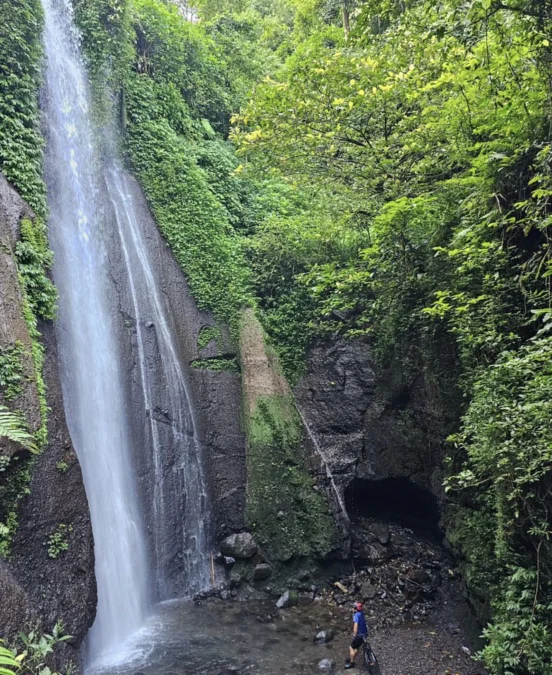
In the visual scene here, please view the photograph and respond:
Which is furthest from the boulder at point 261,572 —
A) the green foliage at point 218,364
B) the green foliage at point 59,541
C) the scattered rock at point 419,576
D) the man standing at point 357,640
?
the green foliage at point 218,364

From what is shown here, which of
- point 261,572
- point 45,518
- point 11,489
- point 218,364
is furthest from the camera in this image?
point 218,364

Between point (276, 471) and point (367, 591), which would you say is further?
point (276, 471)

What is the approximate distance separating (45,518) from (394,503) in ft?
26.4

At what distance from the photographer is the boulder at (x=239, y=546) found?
425 inches

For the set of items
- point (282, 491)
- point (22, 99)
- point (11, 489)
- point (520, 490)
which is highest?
point (22, 99)

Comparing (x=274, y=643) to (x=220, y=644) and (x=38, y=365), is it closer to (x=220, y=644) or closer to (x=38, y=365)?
(x=220, y=644)

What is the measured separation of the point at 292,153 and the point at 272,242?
15.4ft

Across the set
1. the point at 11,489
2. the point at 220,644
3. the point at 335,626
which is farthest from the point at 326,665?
the point at 11,489

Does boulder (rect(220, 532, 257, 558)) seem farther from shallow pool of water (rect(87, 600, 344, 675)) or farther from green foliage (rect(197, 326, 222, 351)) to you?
green foliage (rect(197, 326, 222, 351))

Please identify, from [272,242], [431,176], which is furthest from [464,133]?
[272,242]

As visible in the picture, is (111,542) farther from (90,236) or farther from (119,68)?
(119,68)

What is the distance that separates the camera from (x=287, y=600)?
32.6 ft

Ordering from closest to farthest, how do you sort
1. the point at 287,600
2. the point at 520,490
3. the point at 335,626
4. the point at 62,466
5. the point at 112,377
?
1. the point at 520,490
2. the point at 62,466
3. the point at 335,626
4. the point at 287,600
5. the point at 112,377

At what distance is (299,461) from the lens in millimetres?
11656
